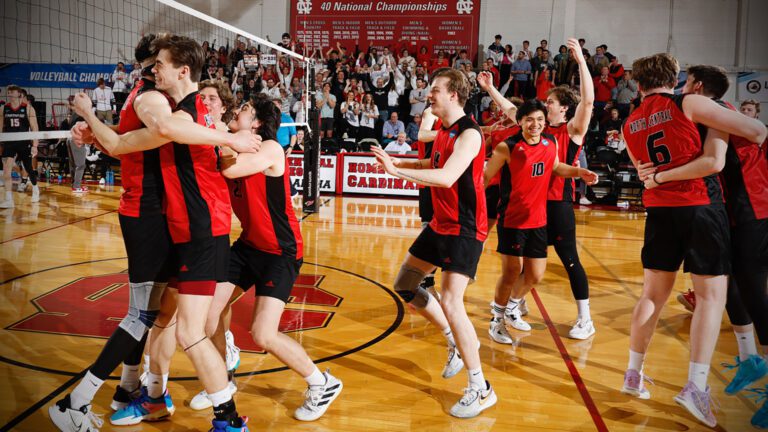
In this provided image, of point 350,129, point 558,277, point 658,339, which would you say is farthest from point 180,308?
point 350,129

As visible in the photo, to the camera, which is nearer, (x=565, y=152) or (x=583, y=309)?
(x=583, y=309)

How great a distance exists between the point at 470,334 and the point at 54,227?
832 cm

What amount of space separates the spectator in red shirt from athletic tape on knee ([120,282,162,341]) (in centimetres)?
1621

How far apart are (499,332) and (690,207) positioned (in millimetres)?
2136

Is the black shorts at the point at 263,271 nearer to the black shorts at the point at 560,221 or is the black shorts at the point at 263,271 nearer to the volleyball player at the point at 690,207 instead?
the volleyball player at the point at 690,207

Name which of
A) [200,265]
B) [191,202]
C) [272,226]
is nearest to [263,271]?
[272,226]

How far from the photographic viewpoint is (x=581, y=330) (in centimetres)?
561

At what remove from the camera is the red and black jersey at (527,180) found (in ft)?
16.9

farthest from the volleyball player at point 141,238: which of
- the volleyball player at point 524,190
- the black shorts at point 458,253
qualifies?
the volleyball player at point 524,190

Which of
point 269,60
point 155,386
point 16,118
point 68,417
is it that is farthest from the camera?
point 269,60

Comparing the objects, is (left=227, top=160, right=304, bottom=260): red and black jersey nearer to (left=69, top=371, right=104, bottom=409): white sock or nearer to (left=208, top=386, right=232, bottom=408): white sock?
(left=208, top=386, right=232, bottom=408): white sock

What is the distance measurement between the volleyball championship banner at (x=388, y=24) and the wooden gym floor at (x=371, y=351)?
43.6ft

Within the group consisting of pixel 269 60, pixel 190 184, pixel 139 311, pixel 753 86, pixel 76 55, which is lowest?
pixel 139 311

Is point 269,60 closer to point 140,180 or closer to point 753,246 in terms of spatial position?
point 140,180
